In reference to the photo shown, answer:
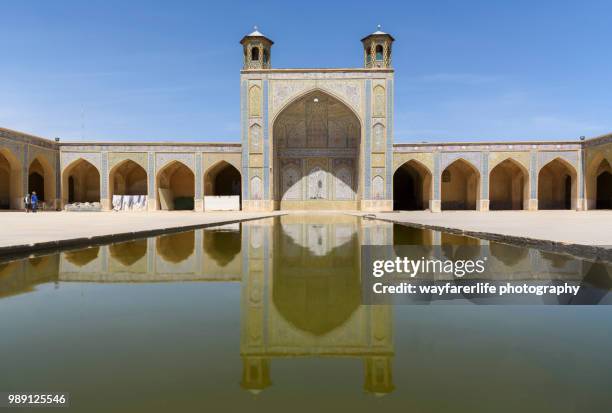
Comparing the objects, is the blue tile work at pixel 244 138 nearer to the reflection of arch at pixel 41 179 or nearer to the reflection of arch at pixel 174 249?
the reflection of arch at pixel 41 179

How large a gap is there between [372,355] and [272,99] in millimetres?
16880

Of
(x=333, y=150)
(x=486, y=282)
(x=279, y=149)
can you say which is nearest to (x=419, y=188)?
(x=333, y=150)

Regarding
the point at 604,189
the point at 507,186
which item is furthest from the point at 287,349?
the point at 604,189

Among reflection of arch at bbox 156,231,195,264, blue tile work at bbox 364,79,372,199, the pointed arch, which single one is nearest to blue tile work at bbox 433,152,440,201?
blue tile work at bbox 364,79,372,199

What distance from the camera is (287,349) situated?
148 cm

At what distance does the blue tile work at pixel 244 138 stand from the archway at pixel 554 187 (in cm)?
1361

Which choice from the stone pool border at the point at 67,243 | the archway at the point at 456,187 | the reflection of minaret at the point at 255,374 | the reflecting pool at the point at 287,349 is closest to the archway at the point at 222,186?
the archway at the point at 456,187

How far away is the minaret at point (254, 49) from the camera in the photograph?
17844 mm

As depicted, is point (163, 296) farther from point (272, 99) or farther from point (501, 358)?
point (272, 99)

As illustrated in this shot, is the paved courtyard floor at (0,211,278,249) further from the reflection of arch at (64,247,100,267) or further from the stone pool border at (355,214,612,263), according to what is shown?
the stone pool border at (355,214,612,263)

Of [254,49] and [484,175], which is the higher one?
[254,49]

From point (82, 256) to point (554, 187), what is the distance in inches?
863

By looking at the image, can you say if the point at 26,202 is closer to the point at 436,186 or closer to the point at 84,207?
the point at 84,207

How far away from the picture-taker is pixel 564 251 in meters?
4.08
